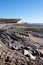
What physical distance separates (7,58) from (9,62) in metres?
0.51

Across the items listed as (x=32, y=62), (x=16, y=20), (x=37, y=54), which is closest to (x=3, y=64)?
(x=32, y=62)

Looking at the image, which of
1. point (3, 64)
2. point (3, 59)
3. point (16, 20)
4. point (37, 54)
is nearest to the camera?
point (3, 64)

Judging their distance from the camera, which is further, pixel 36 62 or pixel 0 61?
pixel 36 62

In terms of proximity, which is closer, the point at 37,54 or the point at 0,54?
the point at 0,54

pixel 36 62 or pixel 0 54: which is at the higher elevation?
pixel 0 54

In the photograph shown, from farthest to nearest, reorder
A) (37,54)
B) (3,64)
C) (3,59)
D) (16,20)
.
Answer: (16,20) < (37,54) < (3,59) < (3,64)

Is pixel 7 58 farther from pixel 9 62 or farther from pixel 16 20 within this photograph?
pixel 16 20

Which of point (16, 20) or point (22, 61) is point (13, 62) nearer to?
point (22, 61)

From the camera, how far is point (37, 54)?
10406 millimetres

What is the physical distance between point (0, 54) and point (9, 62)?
0.90m

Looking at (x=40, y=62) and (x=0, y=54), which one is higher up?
(x=0, y=54)

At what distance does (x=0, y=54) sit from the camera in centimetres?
862

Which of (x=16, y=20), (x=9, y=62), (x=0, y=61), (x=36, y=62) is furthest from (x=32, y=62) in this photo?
(x=16, y=20)

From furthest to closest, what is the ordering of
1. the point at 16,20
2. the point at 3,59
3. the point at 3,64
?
the point at 16,20 → the point at 3,59 → the point at 3,64
